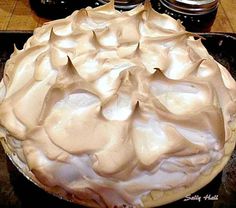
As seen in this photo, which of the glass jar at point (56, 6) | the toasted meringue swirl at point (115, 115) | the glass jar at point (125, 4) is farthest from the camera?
the glass jar at point (56, 6)

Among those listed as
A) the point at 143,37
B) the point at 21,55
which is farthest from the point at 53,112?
the point at 143,37

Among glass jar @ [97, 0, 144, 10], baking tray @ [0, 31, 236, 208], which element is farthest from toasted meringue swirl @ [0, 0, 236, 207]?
glass jar @ [97, 0, 144, 10]

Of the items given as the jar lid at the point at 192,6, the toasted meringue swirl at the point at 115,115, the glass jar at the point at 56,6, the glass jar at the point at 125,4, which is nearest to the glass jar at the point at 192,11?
the jar lid at the point at 192,6

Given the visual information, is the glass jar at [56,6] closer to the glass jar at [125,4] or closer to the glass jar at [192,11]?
the glass jar at [125,4]

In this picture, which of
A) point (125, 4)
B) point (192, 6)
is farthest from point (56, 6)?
point (192, 6)

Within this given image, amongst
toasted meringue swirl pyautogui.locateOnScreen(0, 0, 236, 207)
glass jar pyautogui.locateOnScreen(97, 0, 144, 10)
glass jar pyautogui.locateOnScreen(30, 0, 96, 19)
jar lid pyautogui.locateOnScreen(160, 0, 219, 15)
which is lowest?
glass jar pyautogui.locateOnScreen(30, 0, 96, 19)

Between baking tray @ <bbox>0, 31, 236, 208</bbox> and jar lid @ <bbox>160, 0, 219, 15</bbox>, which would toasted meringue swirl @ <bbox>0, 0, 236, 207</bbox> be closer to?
baking tray @ <bbox>0, 31, 236, 208</bbox>
